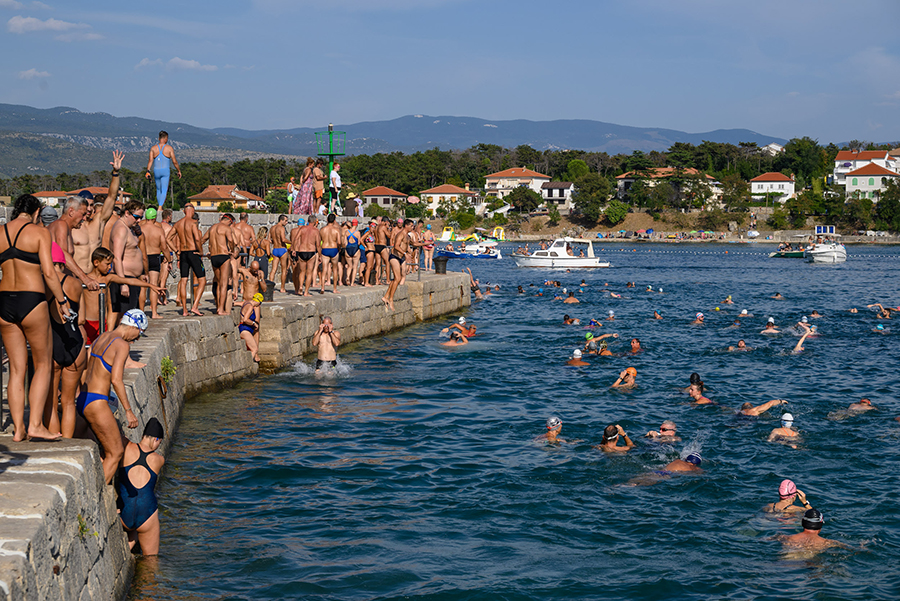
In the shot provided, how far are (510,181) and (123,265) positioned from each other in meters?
131

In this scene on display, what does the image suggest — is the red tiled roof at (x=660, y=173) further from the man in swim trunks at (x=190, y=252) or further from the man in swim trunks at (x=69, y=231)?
the man in swim trunks at (x=69, y=231)

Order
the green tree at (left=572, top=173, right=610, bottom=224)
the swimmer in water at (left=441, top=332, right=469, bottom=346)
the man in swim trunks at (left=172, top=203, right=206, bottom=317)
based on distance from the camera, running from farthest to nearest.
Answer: the green tree at (left=572, top=173, right=610, bottom=224)
the swimmer in water at (left=441, top=332, right=469, bottom=346)
the man in swim trunks at (left=172, top=203, right=206, bottom=317)

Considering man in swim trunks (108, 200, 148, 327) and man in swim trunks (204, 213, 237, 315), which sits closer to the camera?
man in swim trunks (108, 200, 148, 327)

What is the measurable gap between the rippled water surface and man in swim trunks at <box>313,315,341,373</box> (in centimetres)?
41

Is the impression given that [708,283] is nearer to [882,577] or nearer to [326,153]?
[326,153]

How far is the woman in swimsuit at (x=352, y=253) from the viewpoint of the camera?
21391 millimetres

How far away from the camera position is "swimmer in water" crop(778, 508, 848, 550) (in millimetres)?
8227

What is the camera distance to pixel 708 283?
45094mm

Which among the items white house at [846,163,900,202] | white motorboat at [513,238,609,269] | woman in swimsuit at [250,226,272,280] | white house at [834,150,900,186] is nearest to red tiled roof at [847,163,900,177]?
white house at [846,163,900,202]

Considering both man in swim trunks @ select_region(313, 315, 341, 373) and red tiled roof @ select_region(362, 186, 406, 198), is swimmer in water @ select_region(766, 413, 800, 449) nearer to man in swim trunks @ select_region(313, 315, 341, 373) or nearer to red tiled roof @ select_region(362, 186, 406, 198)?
man in swim trunks @ select_region(313, 315, 341, 373)

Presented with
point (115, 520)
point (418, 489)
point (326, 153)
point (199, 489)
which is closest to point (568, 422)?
point (418, 489)

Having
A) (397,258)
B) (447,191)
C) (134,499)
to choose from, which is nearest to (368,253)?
(397,258)

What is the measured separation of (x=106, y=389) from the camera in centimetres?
645

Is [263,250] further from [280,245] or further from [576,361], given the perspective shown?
[576,361]
